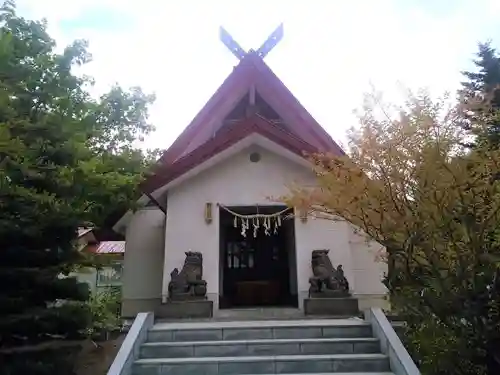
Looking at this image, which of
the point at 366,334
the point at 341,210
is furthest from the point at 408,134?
the point at 366,334

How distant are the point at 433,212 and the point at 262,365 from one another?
7.77 ft

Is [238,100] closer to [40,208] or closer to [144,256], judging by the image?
[144,256]

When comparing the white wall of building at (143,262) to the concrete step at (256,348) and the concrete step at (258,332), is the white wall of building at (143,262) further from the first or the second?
the concrete step at (256,348)

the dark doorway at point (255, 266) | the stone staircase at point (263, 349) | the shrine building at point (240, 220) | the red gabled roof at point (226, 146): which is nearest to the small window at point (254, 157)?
the shrine building at point (240, 220)

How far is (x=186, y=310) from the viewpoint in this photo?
6.48 metres

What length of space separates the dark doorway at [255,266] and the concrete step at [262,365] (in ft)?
12.9

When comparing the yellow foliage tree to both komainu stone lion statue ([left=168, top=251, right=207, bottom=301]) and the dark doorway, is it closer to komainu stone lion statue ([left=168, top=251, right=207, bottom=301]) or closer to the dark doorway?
komainu stone lion statue ([left=168, top=251, right=207, bottom=301])

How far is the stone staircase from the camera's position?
4.73m

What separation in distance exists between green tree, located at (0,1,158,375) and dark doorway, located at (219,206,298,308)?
12.2 feet

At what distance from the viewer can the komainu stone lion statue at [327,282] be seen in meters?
6.66

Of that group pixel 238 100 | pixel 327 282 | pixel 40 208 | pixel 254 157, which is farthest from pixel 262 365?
pixel 238 100

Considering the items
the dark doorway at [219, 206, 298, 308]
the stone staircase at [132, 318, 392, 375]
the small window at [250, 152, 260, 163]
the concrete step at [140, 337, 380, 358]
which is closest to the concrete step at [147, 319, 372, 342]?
the stone staircase at [132, 318, 392, 375]

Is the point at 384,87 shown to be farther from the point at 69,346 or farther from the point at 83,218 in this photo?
the point at 69,346

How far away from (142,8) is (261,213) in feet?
12.6
